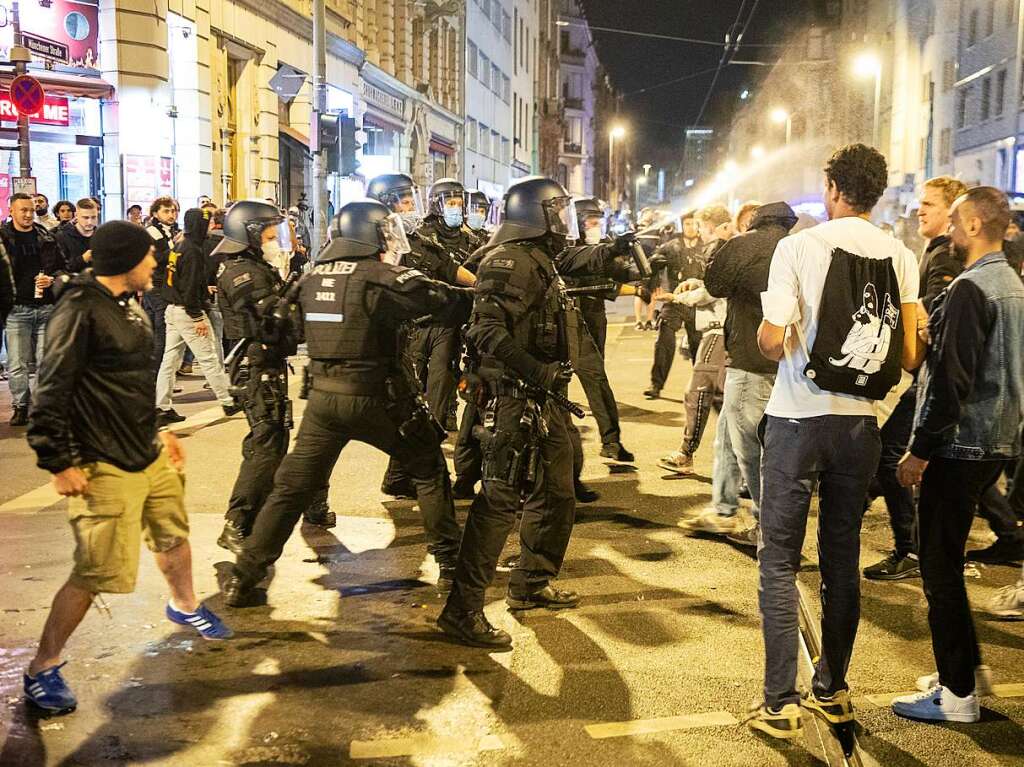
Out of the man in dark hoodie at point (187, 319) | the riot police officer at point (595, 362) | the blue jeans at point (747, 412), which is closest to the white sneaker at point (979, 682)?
the blue jeans at point (747, 412)

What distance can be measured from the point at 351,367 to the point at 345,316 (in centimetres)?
24

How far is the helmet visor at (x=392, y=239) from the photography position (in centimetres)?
542

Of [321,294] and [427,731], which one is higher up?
[321,294]

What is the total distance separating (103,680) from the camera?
14.6 feet

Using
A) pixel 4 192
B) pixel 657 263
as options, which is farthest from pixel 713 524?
pixel 4 192

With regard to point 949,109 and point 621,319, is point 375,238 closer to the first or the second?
point 621,319

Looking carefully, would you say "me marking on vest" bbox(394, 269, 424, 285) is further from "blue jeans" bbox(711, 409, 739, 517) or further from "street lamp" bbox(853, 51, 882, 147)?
"street lamp" bbox(853, 51, 882, 147)

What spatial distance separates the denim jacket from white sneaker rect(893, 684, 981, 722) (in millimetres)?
875

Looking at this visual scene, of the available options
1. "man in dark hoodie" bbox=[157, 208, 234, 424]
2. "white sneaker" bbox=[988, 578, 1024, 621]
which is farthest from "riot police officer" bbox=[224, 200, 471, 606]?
"man in dark hoodie" bbox=[157, 208, 234, 424]

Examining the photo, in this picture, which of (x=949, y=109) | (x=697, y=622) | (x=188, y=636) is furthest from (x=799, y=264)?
(x=949, y=109)

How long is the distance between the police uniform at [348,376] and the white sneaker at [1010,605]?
285cm

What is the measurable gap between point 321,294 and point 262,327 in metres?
0.82

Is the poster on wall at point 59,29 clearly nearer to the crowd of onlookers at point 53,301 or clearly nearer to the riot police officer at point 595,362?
the crowd of onlookers at point 53,301

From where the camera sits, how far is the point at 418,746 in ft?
12.8
